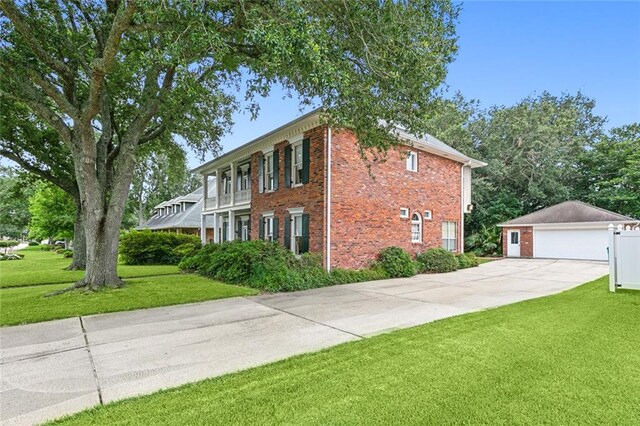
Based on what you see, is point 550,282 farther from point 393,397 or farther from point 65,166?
point 65,166

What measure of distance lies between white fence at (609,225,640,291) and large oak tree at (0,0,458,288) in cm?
604

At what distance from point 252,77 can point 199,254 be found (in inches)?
330

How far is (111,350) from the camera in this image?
488 cm

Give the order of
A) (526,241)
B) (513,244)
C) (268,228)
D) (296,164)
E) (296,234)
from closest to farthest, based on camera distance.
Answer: (296,234) < (296,164) < (268,228) < (526,241) < (513,244)

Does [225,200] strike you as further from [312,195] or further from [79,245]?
[312,195]

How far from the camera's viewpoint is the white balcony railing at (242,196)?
1774 centimetres

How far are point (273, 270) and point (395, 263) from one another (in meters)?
5.35

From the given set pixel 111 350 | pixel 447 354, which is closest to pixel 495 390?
pixel 447 354

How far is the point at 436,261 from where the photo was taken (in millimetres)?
15055

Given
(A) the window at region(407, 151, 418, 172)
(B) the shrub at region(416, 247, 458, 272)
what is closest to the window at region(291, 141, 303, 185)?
(A) the window at region(407, 151, 418, 172)

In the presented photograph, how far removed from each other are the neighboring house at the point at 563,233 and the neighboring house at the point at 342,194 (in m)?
8.63

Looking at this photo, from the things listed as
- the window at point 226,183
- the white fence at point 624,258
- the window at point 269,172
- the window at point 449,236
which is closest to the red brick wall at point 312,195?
the window at point 269,172

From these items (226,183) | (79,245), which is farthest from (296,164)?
(79,245)

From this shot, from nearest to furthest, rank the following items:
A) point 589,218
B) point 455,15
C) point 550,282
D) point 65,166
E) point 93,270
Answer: point 455,15 → point 93,270 → point 550,282 → point 65,166 → point 589,218
